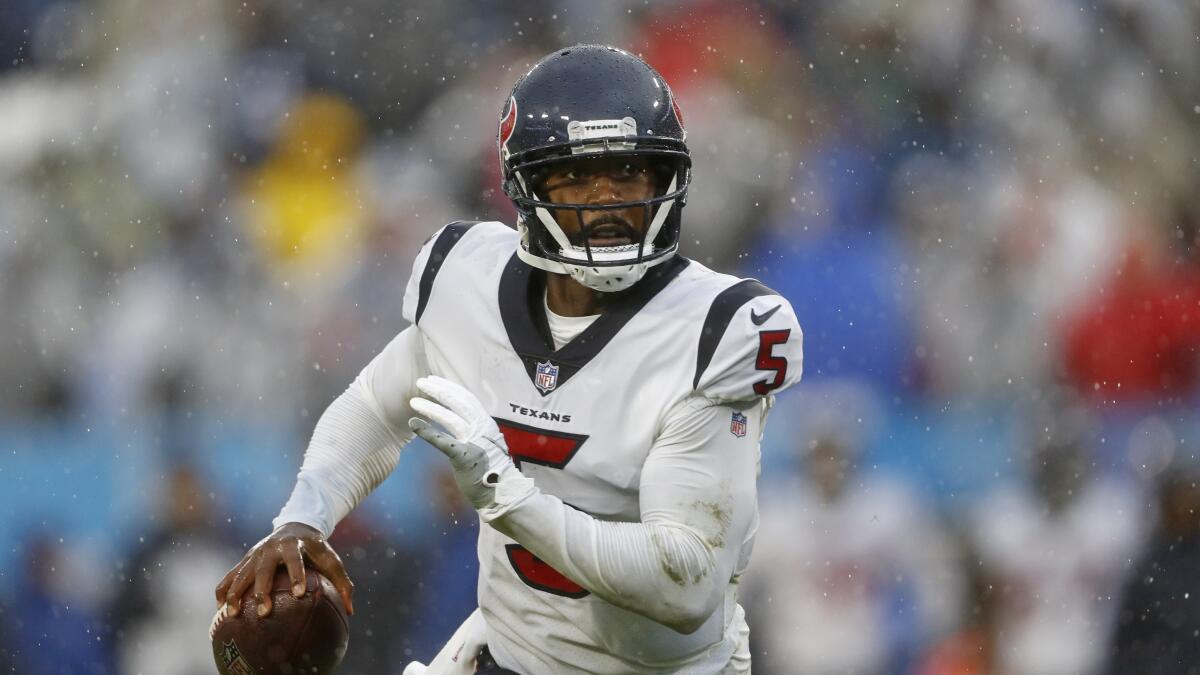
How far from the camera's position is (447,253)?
7.04 ft

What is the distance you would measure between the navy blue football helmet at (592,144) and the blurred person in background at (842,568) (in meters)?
1.87

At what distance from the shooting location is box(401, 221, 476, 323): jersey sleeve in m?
2.12

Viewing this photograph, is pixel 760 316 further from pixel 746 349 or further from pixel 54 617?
pixel 54 617

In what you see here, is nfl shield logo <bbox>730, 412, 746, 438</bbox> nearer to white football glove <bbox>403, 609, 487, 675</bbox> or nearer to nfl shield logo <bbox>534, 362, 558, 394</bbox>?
nfl shield logo <bbox>534, 362, 558, 394</bbox>

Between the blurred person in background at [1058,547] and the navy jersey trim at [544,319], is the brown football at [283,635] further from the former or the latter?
the blurred person in background at [1058,547]

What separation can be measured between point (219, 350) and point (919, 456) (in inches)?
75.7

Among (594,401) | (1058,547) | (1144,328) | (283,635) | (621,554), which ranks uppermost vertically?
(594,401)

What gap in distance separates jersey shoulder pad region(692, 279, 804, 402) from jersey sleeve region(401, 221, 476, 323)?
46cm

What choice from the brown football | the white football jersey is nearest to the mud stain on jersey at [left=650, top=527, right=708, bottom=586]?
the white football jersey

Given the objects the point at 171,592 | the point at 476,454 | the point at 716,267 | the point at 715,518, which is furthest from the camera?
the point at 716,267

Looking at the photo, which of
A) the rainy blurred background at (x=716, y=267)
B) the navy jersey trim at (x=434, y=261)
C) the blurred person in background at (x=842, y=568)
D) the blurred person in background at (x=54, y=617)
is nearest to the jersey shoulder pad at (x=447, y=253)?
the navy jersey trim at (x=434, y=261)

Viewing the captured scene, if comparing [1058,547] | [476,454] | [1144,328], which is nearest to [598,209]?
[476,454]

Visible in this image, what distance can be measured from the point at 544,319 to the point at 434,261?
237 millimetres

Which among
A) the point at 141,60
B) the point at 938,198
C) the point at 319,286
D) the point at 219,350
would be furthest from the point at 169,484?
the point at 938,198
